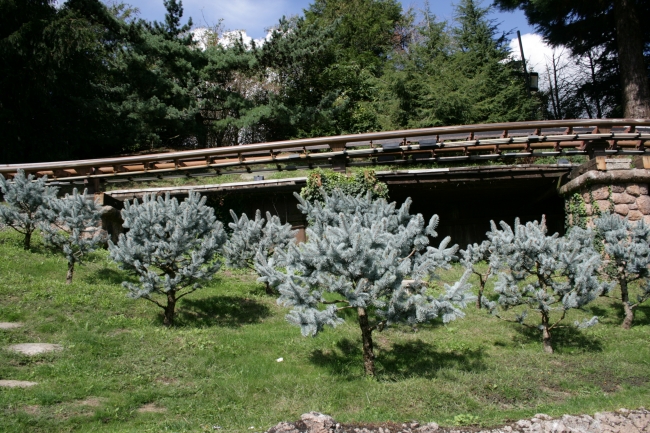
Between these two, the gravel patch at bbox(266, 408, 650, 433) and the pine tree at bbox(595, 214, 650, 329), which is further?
the pine tree at bbox(595, 214, 650, 329)

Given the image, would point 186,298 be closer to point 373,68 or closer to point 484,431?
Result: point 484,431

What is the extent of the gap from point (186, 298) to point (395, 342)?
3.84 meters

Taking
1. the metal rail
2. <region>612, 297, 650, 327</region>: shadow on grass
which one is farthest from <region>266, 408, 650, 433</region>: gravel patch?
the metal rail

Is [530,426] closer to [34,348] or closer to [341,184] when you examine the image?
[34,348]

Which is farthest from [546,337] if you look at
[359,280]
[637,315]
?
[359,280]

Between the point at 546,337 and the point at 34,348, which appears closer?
the point at 34,348

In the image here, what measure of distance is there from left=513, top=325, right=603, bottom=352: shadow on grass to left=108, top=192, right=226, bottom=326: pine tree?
5.13 m

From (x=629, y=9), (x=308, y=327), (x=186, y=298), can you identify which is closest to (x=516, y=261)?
(x=308, y=327)

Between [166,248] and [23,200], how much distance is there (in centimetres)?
401

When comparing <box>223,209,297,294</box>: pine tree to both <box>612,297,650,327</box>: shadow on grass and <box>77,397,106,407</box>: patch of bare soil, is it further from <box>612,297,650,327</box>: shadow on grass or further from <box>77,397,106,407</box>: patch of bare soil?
<box>612,297,650,327</box>: shadow on grass

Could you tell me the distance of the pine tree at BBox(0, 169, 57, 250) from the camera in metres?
9.54

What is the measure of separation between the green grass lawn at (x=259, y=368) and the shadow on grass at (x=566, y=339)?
0.12ft

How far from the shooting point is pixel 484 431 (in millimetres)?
4984

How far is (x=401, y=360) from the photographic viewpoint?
22.5 feet
